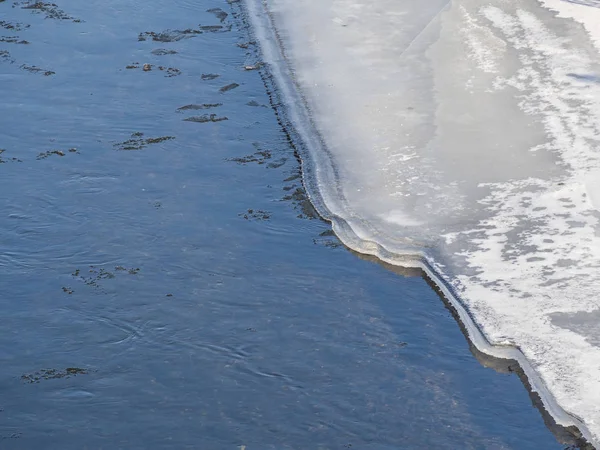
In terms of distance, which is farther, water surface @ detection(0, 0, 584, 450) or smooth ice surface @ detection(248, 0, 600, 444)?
smooth ice surface @ detection(248, 0, 600, 444)

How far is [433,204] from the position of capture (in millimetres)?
6785

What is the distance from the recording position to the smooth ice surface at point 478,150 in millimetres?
5645

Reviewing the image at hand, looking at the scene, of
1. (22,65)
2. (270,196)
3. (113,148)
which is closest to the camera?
(270,196)

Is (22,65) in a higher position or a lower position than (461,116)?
lower

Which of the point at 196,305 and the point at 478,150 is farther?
the point at 478,150

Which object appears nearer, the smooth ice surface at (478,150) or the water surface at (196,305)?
the water surface at (196,305)

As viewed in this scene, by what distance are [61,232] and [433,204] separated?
2560 millimetres

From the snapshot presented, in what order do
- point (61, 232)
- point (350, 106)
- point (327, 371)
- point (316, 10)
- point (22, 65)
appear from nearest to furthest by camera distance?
point (327, 371), point (61, 232), point (350, 106), point (22, 65), point (316, 10)

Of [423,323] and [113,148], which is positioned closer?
[423,323]

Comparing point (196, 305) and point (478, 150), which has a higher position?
point (478, 150)

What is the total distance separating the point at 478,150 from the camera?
734 cm

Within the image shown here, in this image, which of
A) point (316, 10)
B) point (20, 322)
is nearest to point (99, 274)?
point (20, 322)

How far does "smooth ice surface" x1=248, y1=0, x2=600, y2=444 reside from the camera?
5645mm

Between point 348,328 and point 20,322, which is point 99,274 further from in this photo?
point 348,328
